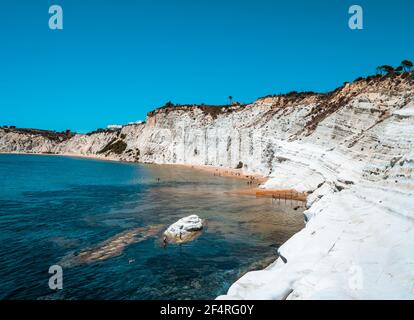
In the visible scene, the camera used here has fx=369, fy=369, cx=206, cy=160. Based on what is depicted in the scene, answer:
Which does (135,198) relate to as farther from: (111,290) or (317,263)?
(317,263)

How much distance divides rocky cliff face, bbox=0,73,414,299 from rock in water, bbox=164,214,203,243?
30.0 ft

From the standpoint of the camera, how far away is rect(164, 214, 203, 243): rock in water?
28.3 metres

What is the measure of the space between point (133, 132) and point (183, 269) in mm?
164388

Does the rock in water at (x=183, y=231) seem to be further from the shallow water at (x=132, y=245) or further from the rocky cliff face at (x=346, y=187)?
the rocky cliff face at (x=346, y=187)

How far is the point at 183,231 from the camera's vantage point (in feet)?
95.2

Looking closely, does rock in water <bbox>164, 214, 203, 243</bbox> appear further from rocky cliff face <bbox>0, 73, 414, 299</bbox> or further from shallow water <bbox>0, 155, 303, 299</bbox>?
rocky cliff face <bbox>0, 73, 414, 299</bbox>

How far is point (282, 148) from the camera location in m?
65.2

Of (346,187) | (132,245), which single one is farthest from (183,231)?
(346,187)

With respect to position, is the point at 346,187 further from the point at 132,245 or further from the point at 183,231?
the point at 132,245

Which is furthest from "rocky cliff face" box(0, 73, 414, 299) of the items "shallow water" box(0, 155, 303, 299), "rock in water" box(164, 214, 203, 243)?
"rock in water" box(164, 214, 203, 243)

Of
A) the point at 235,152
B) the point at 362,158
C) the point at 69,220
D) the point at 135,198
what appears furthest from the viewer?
the point at 235,152

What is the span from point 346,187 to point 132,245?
61.2 feet

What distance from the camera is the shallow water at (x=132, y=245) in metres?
19.1
